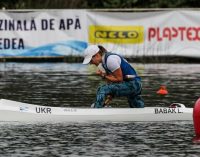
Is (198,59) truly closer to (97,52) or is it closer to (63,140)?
(97,52)

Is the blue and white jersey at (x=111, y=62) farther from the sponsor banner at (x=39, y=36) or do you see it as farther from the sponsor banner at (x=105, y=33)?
the sponsor banner at (x=39, y=36)

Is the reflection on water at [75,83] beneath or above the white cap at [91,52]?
beneath

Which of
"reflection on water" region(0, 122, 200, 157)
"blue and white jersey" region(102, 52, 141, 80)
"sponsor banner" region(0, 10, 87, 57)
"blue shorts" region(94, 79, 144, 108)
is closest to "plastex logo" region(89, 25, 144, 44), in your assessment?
"sponsor banner" region(0, 10, 87, 57)

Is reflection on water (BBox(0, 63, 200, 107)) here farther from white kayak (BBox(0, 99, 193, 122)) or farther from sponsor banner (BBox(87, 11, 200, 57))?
white kayak (BBox(0, 99, 193, 122))

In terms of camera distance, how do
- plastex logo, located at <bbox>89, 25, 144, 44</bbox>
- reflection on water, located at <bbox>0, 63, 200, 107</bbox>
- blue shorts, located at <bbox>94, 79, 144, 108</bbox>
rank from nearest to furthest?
blue shorts, located at <bbox>94, 79, 144, 108</bbox> → reflection on water, located at <bbox>0, 63, 200, 107</bbox> → plastex logo, located at <bbox>89, 25, 144, 44</bbox>

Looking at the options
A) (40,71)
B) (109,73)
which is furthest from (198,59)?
(109,73)

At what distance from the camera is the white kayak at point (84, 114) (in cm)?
1912

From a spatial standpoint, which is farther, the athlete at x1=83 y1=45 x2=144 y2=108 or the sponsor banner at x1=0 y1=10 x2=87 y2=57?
the sponsor banner at x1=0 y1=10 x2=87 y2=57

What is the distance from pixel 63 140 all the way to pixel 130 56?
18827mm

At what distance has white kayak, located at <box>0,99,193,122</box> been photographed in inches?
753

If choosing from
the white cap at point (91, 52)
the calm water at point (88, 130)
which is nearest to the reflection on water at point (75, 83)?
the calm water at point (88, 130)

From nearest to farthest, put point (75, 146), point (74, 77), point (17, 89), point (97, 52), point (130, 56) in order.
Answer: point (75, 146)
point (97, 52)
point (17, 89)
point (74, 77)
point (130, 56)

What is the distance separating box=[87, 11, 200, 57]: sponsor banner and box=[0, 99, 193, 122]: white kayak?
16.0m

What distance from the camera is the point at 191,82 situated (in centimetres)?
2775
